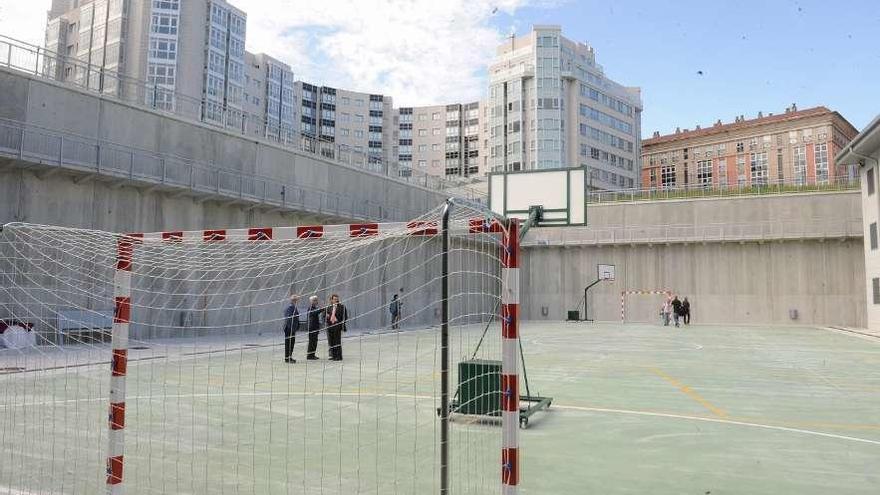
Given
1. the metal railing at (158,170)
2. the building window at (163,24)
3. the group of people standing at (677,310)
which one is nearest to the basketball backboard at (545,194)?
the metal railing at (158,170)

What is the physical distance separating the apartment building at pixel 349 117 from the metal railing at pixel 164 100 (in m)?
71.0

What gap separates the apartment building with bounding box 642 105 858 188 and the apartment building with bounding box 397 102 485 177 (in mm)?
40701

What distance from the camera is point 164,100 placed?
27.7m

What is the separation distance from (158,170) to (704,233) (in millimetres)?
38015

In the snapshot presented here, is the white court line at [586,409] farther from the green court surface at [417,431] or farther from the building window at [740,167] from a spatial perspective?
the building window at [740,167]

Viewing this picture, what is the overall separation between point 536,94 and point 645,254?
44.2 metres

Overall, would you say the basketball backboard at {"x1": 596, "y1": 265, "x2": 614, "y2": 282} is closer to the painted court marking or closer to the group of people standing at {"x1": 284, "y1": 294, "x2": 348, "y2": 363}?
the painted court marking

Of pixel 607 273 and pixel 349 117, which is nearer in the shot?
pixel 607 273

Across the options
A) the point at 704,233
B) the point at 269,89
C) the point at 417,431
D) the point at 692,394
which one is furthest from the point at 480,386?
the point at 269,89

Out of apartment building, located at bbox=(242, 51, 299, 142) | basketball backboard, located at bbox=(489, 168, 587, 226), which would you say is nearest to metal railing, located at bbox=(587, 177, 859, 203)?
basketball backboard, located at bbox=(489, 168, 587, 226)

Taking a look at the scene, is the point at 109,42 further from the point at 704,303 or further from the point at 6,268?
the point at 704,303

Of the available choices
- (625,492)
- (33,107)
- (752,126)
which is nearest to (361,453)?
(625,492)

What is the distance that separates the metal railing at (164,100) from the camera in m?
23.0

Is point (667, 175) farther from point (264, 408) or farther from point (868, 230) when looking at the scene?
point (264, 408)
